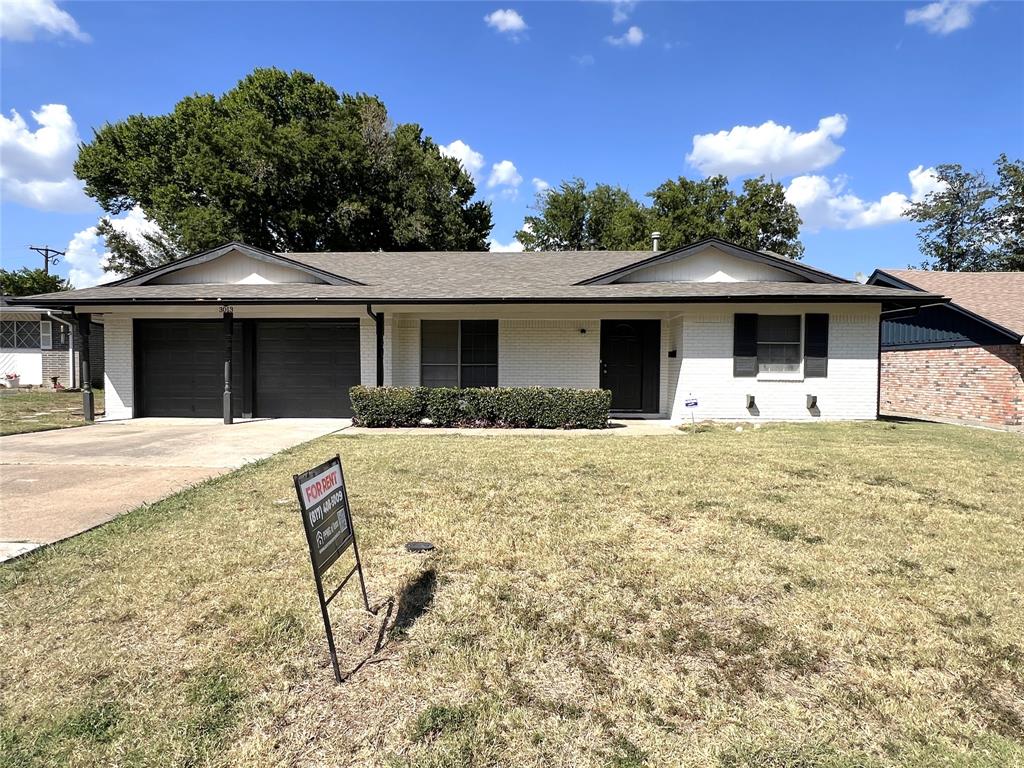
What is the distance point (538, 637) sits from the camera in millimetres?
2855

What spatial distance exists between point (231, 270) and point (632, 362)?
10.6 meters

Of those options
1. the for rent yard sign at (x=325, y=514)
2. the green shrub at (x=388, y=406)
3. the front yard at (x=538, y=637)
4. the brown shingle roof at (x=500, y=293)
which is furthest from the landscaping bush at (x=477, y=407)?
the for rent yard sign at (x=325, y=514)

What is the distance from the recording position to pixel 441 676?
2531 mm

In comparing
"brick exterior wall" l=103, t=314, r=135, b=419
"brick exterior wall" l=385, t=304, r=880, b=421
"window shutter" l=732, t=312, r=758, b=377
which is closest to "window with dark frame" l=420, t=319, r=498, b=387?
"brick exterior wall" l=385, t=304, r=880, b=421

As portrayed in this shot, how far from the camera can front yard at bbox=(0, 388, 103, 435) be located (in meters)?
11.0

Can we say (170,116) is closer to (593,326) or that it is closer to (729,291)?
(593,326)

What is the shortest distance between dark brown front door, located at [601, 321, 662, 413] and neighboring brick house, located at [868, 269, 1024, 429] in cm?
634

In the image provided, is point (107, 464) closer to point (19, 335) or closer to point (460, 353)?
point (460, 353)

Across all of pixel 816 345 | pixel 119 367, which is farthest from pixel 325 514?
pixel 119 367

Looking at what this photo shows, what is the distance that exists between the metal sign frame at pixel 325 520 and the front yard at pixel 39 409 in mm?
10858

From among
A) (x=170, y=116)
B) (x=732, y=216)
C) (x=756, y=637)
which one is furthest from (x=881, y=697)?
(x=170, y=116)

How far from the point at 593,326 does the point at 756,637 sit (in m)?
10.5

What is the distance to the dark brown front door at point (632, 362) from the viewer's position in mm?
13258

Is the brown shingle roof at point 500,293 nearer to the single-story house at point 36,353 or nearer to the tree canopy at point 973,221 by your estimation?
the single-story house at point 36,353
